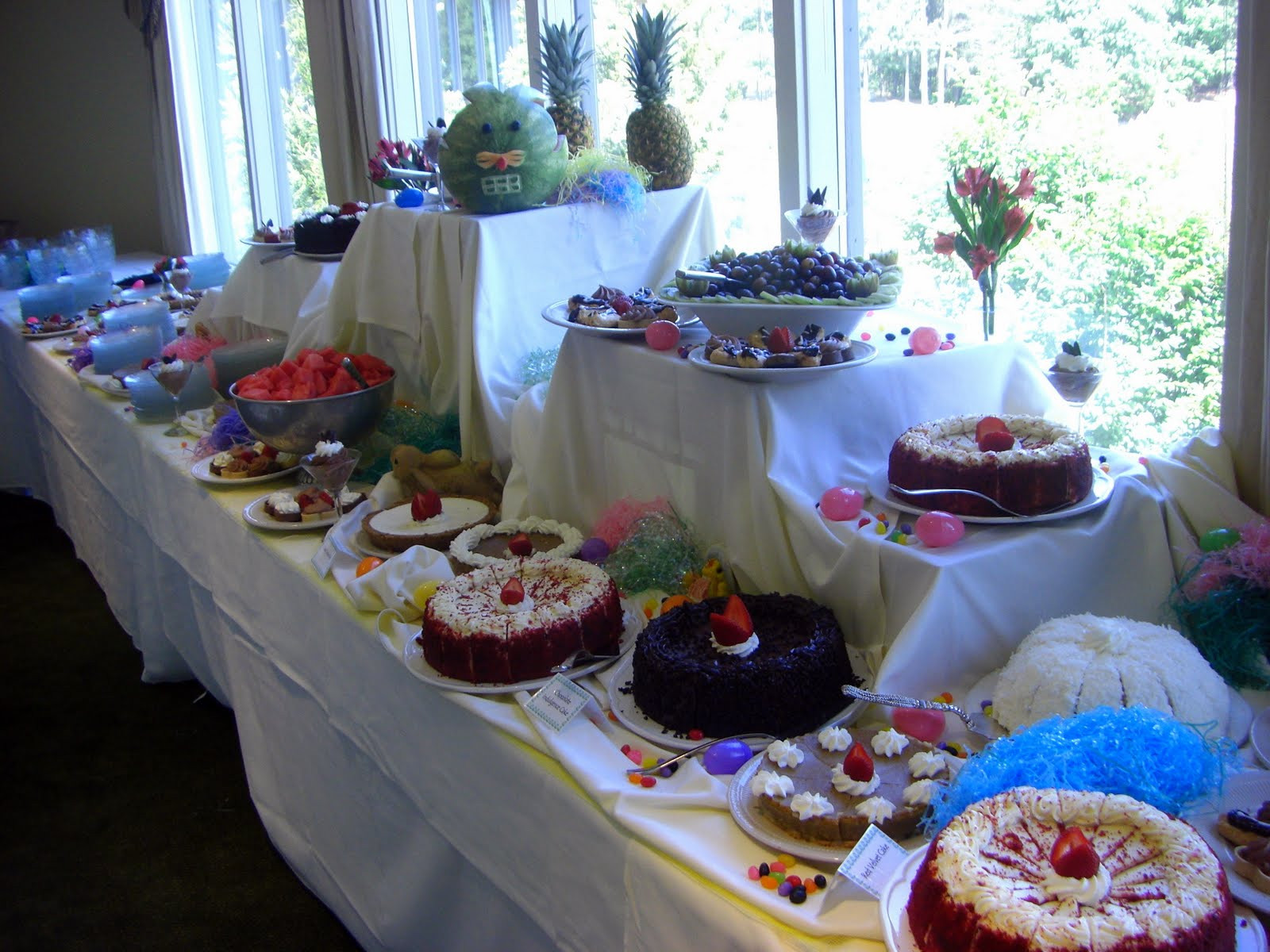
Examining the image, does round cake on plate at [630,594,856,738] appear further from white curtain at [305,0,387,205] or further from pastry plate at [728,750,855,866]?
white curtain at [305,0,387,205]

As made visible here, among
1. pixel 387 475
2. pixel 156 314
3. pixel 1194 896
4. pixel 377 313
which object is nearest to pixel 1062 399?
pixel 1194 896

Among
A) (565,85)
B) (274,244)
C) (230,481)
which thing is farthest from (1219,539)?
(274,244)

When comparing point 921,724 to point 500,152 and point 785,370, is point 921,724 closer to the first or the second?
point 785,370

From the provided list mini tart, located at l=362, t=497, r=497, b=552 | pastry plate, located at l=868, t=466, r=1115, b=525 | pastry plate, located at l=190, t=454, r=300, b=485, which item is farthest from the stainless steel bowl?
pastry plate, located at l=868, t=466, r=1115, b=525

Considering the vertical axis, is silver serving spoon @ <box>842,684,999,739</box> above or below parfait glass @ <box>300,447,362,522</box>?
below

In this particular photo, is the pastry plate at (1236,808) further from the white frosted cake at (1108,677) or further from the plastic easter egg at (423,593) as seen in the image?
the plastic easter egg at (423,593)

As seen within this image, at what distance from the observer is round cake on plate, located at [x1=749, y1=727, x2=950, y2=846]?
A: 3.32ft

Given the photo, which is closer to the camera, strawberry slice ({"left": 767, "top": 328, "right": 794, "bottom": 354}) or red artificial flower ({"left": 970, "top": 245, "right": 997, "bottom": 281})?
strawberry slice ({"left": 767, "top": 328, "right": 794, "bottom": 354})

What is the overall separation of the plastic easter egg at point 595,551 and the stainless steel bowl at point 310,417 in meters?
0.69

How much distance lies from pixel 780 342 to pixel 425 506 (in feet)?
2.21

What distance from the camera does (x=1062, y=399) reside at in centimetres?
163

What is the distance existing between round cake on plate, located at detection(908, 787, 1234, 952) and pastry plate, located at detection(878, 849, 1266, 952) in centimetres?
2

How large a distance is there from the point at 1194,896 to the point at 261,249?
265cm

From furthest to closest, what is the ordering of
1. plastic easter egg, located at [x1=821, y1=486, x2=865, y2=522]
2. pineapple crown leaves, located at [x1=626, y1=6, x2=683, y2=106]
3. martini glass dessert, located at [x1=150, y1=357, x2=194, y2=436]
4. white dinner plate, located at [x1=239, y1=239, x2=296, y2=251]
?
white dinner plate, located at [x1=239, y1=239, x2=296, y2=251]
martini glass dessert, located at [x1=150, y1=357, x2=194, y2=436]
pineapple crown leaves, located at [x1=626, y1=6, x2=683, y2=106]
plastic easter egg, located at [x1=821, y1=486, x2=865, y2=522]
